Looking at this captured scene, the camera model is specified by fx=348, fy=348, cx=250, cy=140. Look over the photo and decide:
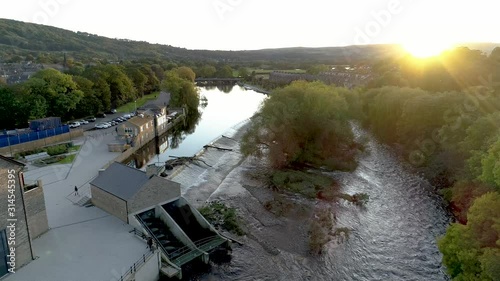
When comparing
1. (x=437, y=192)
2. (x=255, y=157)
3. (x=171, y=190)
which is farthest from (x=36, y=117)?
(x=437, y=192)

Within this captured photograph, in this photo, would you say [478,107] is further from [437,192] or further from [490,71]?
[490,71]

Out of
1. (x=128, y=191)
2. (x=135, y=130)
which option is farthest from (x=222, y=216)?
(x=135, y=130)

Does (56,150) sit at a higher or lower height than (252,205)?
higher

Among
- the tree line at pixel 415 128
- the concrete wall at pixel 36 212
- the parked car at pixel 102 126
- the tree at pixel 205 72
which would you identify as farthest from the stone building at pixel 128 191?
the tree at pixel 205 72

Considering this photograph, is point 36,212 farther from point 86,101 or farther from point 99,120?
point 86,101

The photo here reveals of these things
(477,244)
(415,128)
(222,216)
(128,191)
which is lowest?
(222,216)

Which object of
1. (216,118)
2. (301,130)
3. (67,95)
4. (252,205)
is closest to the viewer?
(252,205)

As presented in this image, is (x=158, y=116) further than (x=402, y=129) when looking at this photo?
Yes

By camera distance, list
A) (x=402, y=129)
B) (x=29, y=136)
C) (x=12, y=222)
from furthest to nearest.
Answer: (x=402, y=129) < (x=29, y=136) < (x=12, y=222)
